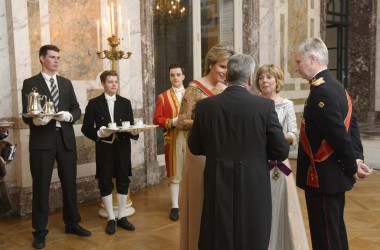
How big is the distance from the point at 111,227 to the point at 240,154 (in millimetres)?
2348

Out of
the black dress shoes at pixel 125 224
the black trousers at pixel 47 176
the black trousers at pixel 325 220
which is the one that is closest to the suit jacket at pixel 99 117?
the black trousers at pixel 47 176

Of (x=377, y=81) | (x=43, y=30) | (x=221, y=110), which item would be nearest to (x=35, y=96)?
(x=43, y=30)

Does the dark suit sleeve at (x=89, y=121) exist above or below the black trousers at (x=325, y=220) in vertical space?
above

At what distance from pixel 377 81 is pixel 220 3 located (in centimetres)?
642

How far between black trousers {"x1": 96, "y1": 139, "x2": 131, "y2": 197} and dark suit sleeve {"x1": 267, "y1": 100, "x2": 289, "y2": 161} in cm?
227

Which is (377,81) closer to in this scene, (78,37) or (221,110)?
(78,37)

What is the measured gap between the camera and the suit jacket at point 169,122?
459cm

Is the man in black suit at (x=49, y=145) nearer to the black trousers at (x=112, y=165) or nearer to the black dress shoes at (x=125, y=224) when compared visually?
the black trousers at (x=112, y=165)

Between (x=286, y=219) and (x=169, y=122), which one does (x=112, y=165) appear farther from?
(x=286, y=219)

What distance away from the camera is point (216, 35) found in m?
7.75

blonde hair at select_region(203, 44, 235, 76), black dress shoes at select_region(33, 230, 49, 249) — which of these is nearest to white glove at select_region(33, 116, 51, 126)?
black dress shoes at select_region(33, 230, 49, 249)

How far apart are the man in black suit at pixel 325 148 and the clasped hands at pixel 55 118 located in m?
2.13

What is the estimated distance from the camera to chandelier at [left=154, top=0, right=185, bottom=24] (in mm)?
6957

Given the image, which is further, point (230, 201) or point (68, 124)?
point (68, 124)
